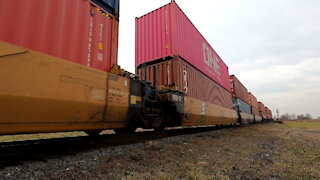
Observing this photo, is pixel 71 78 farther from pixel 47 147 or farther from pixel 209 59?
pixel 209 59

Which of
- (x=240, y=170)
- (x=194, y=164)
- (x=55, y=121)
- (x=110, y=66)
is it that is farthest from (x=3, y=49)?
(x=240, y=170)

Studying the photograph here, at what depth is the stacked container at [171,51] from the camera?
7048 mm

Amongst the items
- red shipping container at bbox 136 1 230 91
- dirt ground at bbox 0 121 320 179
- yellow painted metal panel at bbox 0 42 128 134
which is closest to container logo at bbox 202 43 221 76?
red shipping container at bbox 136 1 230 91

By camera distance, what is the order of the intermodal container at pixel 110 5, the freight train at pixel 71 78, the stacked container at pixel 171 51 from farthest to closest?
the stacked container at pixel 171 51 → the intermodal container at pixel 110 5 → the freight train at pixel 71 78

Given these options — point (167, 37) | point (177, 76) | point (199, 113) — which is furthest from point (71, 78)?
point (199, 113)

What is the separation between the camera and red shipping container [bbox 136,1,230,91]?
7438 millimetres

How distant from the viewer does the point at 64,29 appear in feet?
11.4

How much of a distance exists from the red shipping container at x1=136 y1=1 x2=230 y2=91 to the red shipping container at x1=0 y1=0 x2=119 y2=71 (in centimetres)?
321

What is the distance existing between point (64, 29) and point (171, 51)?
176 inches

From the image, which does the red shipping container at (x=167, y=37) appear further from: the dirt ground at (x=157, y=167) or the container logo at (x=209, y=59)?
the dirt ground at (x=157, y=167)

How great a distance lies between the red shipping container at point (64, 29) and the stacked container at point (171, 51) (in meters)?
2.54

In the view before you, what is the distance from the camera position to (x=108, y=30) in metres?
4.44

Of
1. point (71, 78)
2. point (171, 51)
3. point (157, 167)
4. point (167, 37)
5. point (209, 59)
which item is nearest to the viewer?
point (157, 167)

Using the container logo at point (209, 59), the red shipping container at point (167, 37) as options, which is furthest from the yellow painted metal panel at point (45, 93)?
the container logo at point (209, 59)
